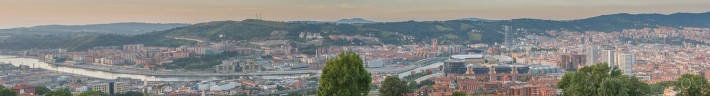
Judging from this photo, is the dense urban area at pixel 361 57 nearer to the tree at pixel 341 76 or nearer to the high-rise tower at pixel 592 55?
the high-rise tower at pixel 592 55

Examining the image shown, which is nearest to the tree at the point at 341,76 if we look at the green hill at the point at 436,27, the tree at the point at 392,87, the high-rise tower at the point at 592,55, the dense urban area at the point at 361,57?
the tree at the point at 392,87

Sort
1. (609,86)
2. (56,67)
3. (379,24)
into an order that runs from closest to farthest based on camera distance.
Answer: (609,86) < (56,67) < (379,24)

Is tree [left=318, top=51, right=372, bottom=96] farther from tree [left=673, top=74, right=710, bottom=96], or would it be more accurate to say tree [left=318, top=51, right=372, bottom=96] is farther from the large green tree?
tree [left=673, top=74, right=710, bottom=96]

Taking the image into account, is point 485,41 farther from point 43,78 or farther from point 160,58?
point 43,78

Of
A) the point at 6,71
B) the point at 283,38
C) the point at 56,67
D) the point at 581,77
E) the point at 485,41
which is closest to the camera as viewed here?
the point at 581,77

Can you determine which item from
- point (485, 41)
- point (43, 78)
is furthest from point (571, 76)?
point (485, 41)

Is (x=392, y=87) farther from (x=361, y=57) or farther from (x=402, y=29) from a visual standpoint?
(x=402, y=29)

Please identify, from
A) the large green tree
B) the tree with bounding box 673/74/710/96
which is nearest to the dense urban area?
the large green tree
